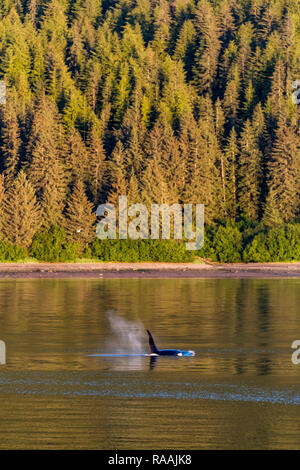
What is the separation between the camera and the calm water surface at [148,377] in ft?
94.9

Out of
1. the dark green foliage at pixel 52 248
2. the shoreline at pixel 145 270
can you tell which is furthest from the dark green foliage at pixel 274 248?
the dark green foliage at pixel 52 248

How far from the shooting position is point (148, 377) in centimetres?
3797

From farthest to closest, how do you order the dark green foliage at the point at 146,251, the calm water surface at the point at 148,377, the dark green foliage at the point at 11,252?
1. the dark green foliage at the point at 146,251
2. the dark green foliage at the point at 11,252
3. the calm water surface at the point at 148,377

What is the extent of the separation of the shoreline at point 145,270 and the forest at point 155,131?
325cm

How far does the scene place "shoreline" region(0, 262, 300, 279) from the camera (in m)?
103

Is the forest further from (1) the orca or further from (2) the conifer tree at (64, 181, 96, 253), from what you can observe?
(1) the orca

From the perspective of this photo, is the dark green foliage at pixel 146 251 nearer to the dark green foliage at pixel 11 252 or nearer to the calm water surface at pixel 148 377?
the dark green foliage at pixel 11 252

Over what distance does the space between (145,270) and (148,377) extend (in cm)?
7136

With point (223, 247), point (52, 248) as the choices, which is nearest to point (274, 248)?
point (223, 247)

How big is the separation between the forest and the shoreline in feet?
10.7

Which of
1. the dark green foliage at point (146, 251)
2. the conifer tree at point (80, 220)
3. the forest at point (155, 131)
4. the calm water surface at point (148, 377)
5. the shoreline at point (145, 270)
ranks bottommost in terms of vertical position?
the shoreline at point (145, 270)

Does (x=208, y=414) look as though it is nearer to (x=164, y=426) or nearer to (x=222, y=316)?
(x=164, y=426)

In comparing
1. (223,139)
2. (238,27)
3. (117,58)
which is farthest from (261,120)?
(238,27)

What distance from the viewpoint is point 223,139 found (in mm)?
147250
